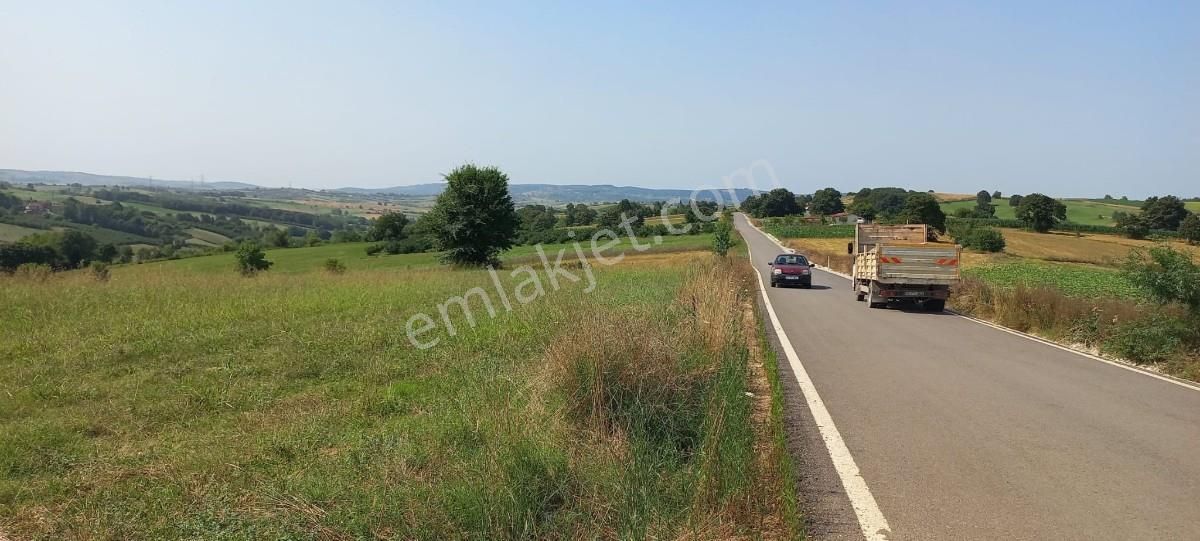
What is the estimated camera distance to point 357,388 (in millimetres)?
7996

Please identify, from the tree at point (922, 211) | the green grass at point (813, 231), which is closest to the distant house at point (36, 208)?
the green grass at point (813, 231)

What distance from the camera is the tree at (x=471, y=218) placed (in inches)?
1823

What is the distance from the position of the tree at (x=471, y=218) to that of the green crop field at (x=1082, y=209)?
79.3 meters

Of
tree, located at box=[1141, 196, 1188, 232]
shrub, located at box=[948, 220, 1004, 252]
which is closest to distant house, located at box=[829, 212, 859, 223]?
shrub, located at box=[948, 220, 1004, 252]

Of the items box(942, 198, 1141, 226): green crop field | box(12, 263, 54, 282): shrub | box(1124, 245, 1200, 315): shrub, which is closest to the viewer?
box(1124, 245, 1200, 315): shrub

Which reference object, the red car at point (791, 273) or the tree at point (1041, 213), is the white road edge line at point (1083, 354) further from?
the tree at point (1041, 213)

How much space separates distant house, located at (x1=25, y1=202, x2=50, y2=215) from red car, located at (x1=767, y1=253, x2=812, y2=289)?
7339 centimetres

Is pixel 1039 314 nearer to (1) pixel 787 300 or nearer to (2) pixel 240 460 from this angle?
(1) pixel 787 300

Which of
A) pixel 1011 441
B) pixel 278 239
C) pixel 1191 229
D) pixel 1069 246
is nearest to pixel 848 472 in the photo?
pixel 1011 441

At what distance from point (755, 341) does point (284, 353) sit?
7577 mm

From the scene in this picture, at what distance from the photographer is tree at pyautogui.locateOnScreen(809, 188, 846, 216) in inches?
4729

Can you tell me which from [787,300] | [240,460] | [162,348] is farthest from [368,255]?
[240,460]

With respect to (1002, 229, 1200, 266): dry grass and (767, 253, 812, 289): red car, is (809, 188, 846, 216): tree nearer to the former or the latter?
(1002, 229, 1200, 266): dry grass

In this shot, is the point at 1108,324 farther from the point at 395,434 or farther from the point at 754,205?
the point at 754,205
